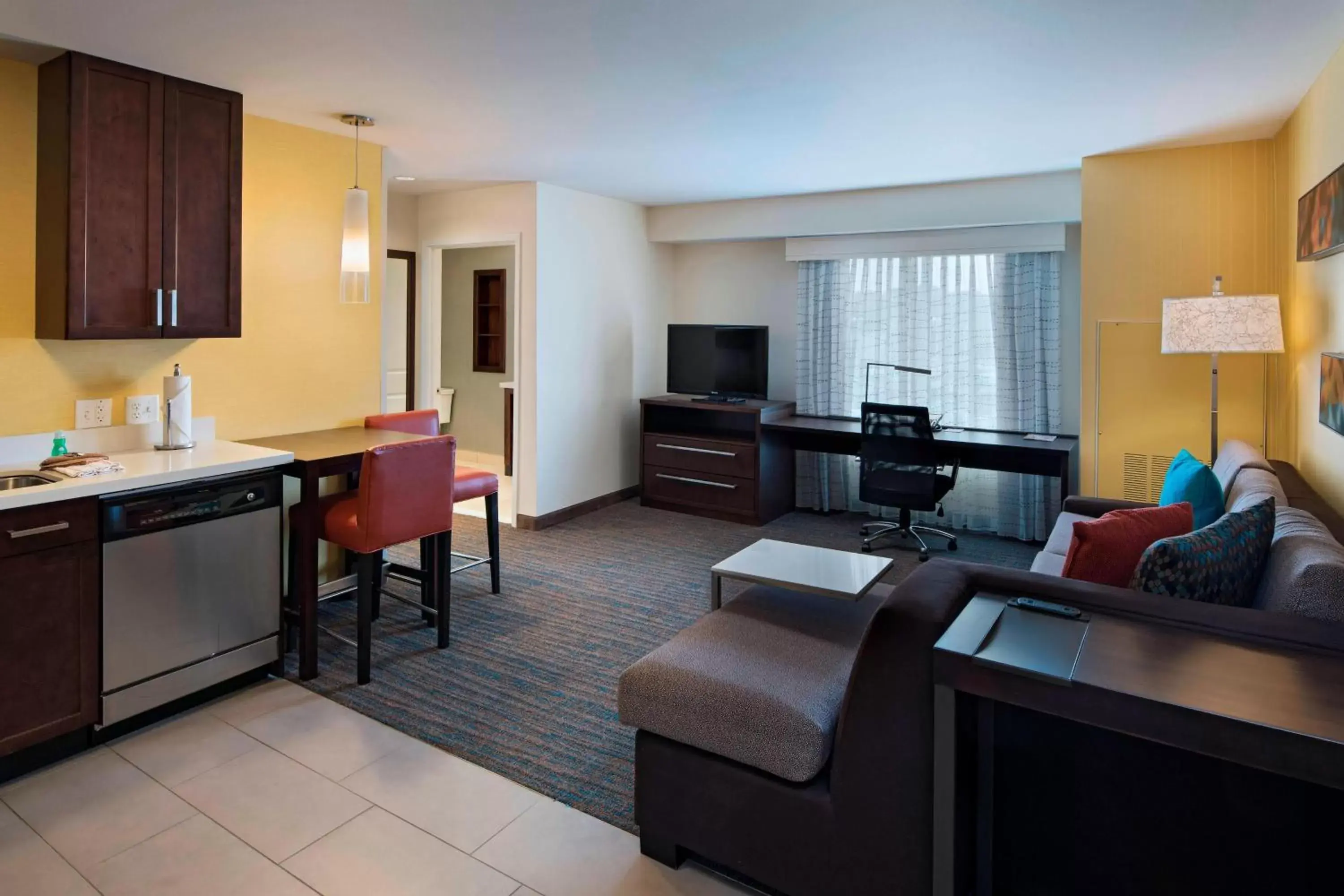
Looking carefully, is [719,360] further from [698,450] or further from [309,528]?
A: [309,528]

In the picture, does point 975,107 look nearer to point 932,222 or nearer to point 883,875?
point 932,222

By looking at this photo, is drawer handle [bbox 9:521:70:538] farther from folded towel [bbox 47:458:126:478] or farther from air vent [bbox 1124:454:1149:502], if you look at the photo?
air vent [bbox 1124:454:1149:502]

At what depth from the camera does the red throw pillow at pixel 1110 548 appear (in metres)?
2.06

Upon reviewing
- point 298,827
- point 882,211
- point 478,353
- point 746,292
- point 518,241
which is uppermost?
point 882,211

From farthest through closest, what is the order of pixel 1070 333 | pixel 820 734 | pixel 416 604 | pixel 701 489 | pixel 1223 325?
pixel 701 489 < pixel 1070 333 < pixel 416 604 < pixel 1223 325 < pixel 820 734

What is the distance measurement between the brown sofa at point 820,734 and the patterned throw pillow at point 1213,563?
8 centimetres

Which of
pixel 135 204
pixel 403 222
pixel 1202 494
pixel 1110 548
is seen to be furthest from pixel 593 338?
pixel 1110 548

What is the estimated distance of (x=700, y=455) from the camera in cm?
598

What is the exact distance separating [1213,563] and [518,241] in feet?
14.7

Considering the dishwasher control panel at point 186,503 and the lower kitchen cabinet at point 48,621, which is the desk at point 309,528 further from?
the lower kitchen cabinet at point 48,621

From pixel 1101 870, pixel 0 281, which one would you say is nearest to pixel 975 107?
pixel 1101 870

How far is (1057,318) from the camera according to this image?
5277 millimetres

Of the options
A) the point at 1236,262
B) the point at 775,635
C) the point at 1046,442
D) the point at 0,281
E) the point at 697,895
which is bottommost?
the point at 697,895

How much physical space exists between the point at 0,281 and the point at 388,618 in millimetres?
2021
